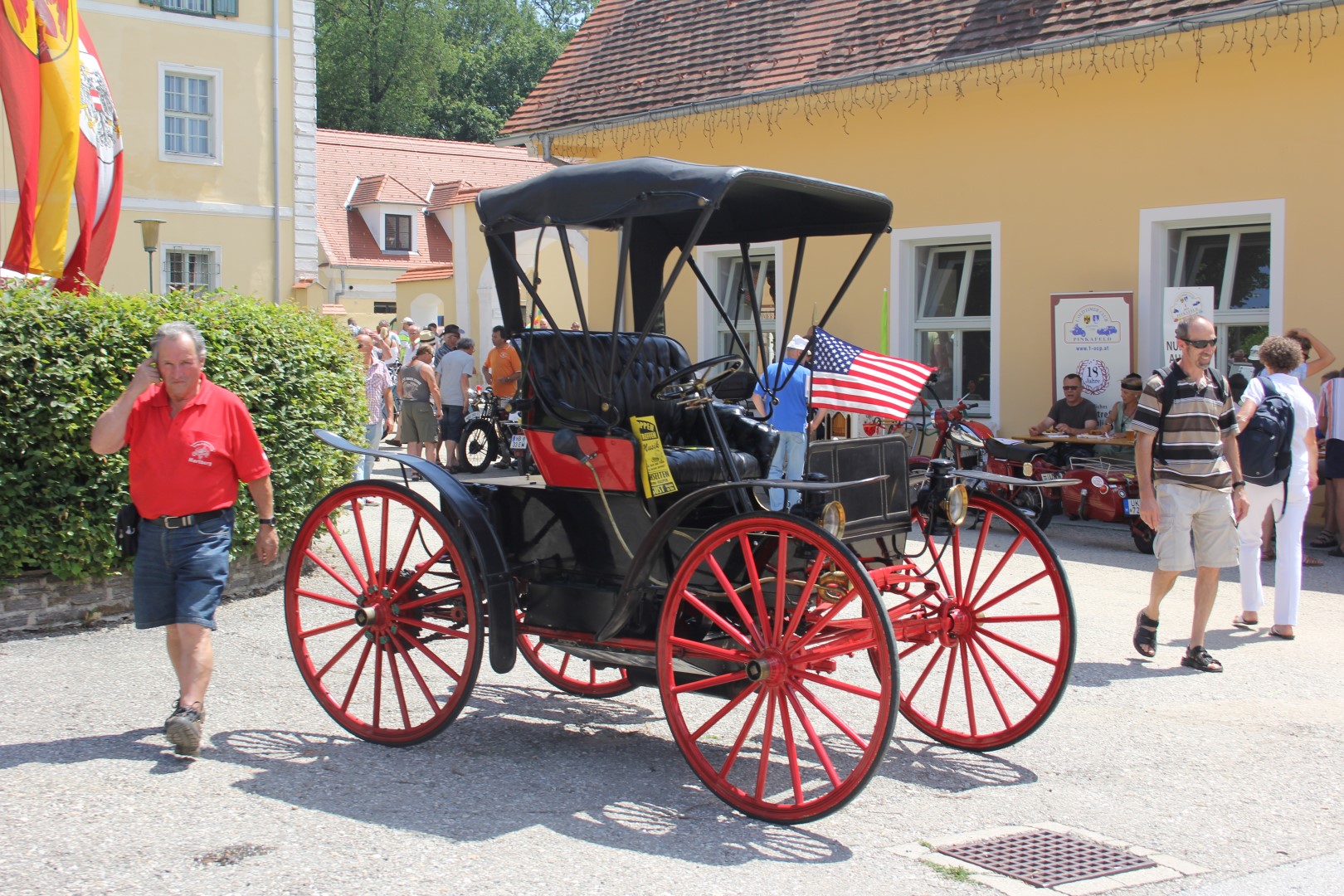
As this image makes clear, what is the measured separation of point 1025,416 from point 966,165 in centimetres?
275

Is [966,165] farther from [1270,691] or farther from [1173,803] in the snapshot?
[1173,803]

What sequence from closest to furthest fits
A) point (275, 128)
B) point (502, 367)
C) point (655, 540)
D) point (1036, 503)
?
point (655, 540)
point (1036, 503)
point (502, 367)
point (275, 128)

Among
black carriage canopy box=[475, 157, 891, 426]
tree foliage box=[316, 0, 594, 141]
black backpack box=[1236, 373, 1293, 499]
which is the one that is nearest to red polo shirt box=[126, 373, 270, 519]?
black carriage canopy box=[475, 157, 891, 426]

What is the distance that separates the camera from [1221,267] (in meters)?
12.8

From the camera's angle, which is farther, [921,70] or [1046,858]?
[921,70]

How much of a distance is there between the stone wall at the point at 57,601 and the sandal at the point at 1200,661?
19.3ft

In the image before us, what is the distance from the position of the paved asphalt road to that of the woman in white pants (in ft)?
3.20

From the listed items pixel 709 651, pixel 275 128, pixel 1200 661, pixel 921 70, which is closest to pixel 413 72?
pixel 275 128

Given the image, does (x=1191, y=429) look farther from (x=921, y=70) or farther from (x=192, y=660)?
(x=921, y=70)

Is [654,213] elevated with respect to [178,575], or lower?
elevated

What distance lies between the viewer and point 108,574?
294 inches

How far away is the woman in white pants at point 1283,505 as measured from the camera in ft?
26.0

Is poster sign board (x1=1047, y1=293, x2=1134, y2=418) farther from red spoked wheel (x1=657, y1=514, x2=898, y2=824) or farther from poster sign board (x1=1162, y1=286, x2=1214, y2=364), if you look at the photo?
red spoked wheel (x1=657, y1=514, x2=898, y2=824)

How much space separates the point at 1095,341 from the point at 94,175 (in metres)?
9.05
